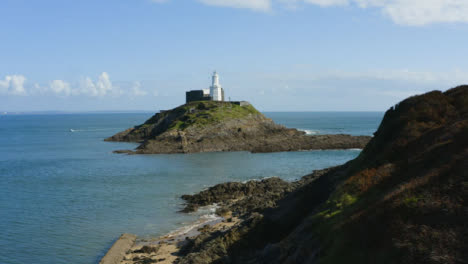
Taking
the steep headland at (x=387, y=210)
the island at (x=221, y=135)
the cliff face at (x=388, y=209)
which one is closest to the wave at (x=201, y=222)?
the steep headland at (x=387, y=210)

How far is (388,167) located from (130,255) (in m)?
18.7

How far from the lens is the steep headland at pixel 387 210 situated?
12.8m

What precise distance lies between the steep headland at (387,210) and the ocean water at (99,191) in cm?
746

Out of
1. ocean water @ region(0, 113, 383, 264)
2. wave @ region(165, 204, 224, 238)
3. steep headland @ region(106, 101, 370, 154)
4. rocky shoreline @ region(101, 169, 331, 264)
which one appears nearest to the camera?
rocky shoreline @ region(101, 169, 331, 264)

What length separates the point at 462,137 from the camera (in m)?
18.8

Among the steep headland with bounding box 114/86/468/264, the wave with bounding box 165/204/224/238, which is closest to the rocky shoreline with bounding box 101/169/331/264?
the wave with bounding box 165/204/224/238

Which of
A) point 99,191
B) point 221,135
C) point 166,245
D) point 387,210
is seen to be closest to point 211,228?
point 166,245

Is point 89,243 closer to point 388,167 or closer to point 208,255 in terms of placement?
point 208,255

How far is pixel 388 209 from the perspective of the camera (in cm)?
1494

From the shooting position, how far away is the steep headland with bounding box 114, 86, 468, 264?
1280 centimetres

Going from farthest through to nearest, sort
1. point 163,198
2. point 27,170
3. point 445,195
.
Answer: point 27,170, point 163,198, point 445,195

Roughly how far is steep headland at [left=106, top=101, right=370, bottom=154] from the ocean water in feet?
24.1

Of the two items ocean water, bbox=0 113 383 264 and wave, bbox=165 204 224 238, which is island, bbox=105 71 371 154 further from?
wave, bbox=165 204 224 238


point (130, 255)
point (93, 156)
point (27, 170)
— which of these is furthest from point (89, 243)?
point (93, 156)
